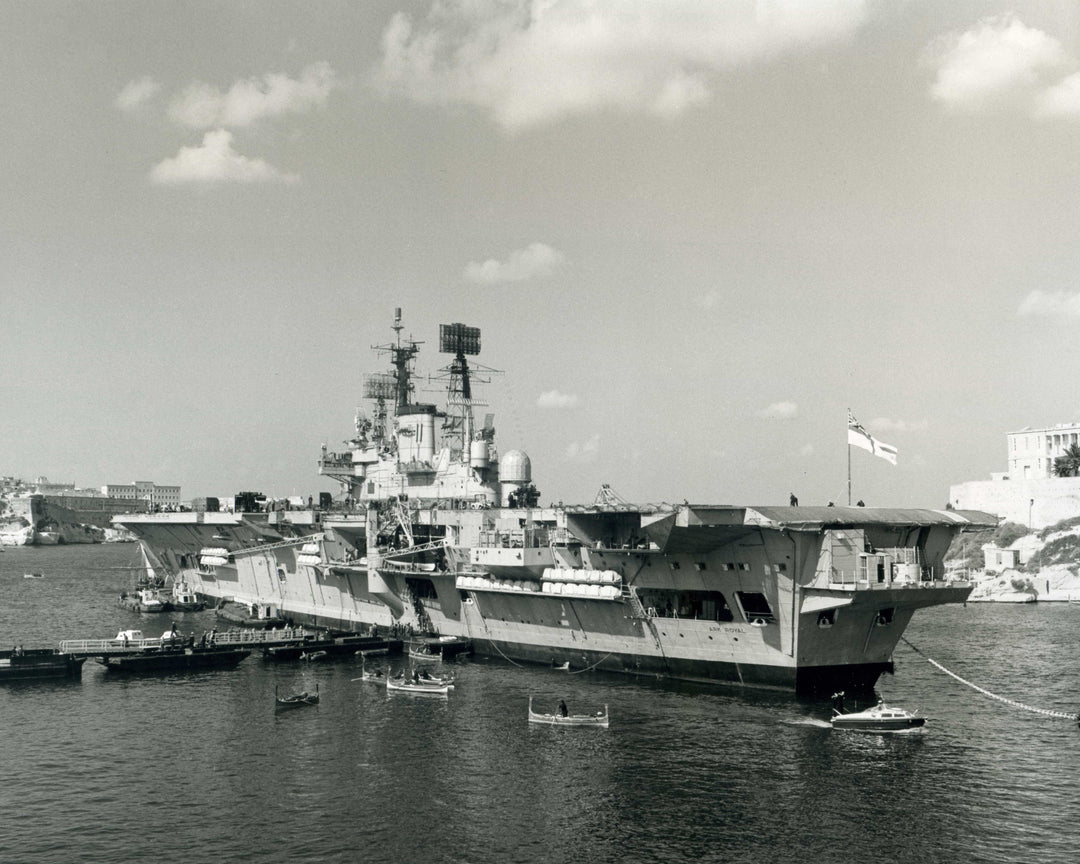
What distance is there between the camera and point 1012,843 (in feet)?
62.7

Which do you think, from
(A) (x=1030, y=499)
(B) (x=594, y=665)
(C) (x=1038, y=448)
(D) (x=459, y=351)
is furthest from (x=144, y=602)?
(C) (x=1038, y=448)

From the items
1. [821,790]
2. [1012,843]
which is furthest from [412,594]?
[1012,843]

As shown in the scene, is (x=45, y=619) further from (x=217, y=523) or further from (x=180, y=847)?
(x=180, y=847)

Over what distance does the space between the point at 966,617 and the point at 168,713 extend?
4595 centimetres

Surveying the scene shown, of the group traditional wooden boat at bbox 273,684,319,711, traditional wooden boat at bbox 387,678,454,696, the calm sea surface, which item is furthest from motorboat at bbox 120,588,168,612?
traditional wooden boat at bbox 387,678,454,696

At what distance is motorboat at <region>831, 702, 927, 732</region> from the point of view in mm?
26703

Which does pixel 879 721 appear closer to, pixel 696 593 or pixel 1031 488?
pixel 696 593

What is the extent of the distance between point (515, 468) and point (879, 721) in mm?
20743

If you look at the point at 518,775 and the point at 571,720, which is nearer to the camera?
the point at 518,775

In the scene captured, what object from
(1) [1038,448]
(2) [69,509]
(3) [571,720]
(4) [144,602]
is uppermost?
(1) [1038,448]

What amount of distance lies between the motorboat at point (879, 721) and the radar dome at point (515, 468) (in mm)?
19685

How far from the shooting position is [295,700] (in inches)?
1206

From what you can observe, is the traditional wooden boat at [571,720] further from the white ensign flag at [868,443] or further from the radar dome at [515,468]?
the radar dome at [515,468]

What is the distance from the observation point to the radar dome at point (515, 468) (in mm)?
43812
